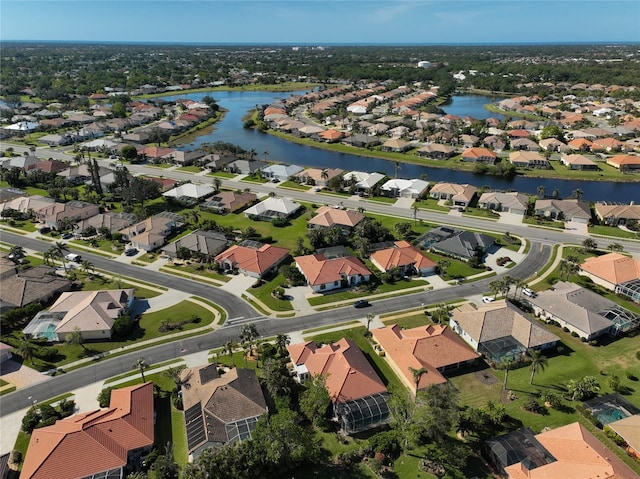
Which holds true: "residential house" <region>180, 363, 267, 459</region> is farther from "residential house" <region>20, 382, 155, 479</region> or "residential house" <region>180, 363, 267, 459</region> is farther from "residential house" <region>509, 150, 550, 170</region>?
"residential house" <region>509, 150, 550, 170</region>

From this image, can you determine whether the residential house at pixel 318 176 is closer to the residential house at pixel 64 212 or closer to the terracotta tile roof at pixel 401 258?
the terracotta tile roof at pixel 401 258

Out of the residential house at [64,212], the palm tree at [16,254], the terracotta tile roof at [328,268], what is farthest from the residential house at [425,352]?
the residential house at [64,212]

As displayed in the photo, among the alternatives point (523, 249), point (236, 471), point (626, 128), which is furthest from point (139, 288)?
point (626, 128)

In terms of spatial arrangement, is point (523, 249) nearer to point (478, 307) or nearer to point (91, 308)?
point (478, 307)

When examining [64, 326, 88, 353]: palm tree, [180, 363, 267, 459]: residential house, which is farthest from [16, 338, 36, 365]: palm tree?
[180, 363, 267, 459]: residential house

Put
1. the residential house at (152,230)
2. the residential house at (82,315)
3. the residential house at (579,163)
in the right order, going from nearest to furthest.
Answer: the residential house at (82,315) → the residential house at (152,230) → the residential house at (579,163)

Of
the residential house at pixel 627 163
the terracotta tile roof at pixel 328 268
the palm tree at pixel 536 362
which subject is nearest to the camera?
the palm tree at pixel 536 362
